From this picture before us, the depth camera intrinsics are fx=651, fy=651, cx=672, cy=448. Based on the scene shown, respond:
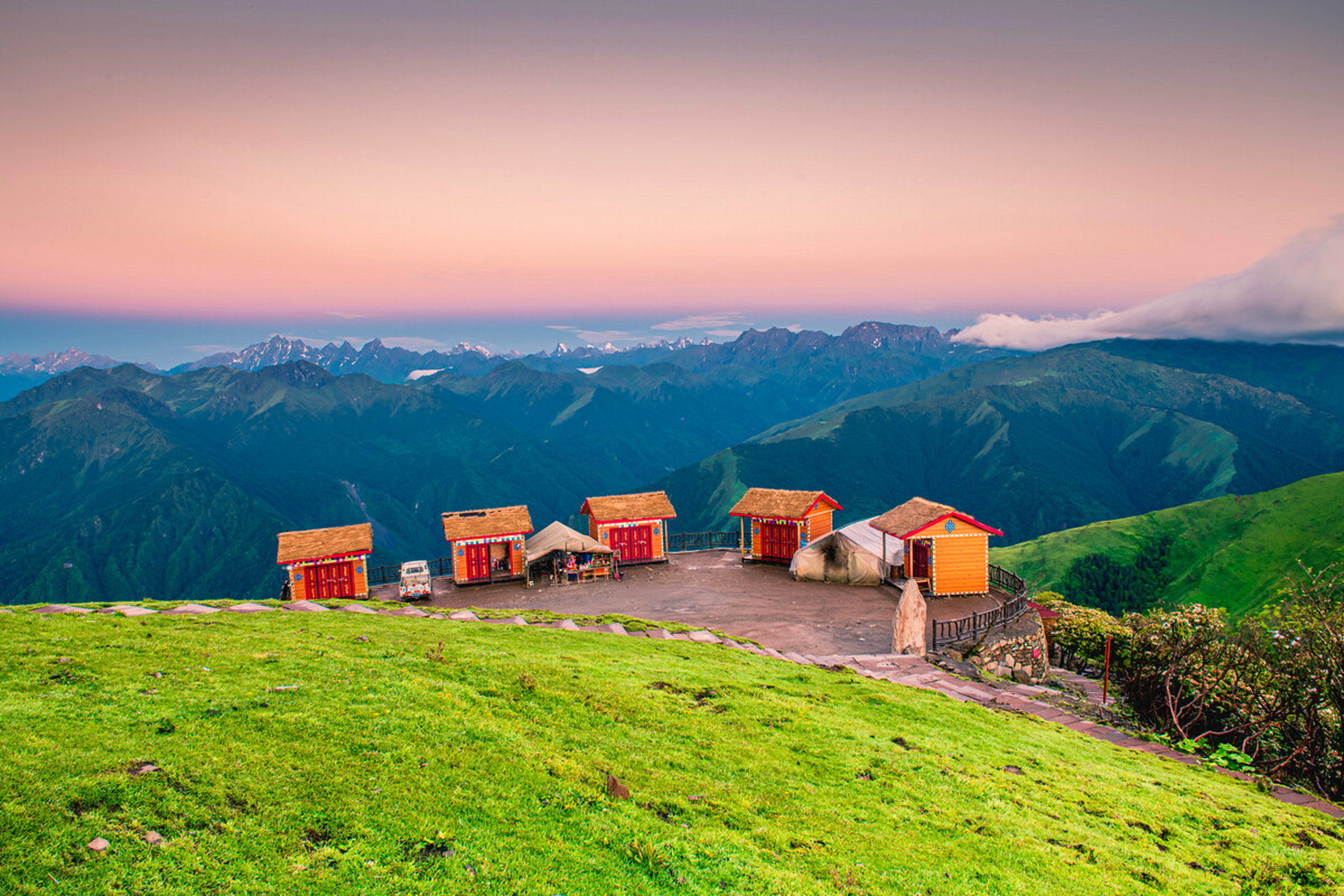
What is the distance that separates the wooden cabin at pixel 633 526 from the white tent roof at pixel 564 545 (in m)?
1.99

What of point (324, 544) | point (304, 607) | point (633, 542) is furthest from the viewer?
point (633, 542)

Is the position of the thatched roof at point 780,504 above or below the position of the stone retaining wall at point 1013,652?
above

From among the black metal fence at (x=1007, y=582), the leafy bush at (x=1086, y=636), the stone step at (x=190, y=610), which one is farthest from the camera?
the black metal fence at (x=1007, y=582)

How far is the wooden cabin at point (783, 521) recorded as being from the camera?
138 feet

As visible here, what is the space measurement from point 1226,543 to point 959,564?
6222 inches

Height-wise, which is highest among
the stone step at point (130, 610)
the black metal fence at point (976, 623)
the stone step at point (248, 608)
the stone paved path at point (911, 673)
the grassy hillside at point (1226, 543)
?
the stone step at point (130, 610)

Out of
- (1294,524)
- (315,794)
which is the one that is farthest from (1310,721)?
(1294,524)

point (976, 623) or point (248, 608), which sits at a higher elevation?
point (248, 608)

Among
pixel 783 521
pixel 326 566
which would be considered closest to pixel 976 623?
pixel 783 521

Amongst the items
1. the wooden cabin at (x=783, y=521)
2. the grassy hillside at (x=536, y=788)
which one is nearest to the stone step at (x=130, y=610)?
the grassy hillside at (x=536, y=788)

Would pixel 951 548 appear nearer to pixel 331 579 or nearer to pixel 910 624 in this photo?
pixel 910 624

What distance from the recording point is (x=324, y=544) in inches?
1475

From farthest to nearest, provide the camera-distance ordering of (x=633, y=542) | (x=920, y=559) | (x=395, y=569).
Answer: (x=395, y=569)
(x=633, y=542)
(x=920, y=559)

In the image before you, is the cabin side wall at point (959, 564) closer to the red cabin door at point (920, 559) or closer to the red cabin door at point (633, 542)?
the red cabin door at point (920, 559)
